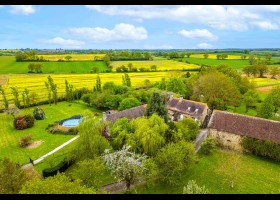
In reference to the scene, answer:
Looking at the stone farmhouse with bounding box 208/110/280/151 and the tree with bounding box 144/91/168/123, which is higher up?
the tree with bounding box 144/91/168/123

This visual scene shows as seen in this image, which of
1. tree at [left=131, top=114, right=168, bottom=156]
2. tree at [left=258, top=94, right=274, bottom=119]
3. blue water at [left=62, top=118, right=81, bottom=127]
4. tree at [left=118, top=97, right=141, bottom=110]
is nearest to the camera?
tree at [left=131, top=114, right=168, bottom=156]

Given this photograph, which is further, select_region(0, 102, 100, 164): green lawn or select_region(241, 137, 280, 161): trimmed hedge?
select_region(0, 102, 100, 164): green lawn

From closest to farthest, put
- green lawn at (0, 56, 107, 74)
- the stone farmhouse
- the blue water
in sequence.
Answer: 1. the stone farmhouse
2. the blue water
3. green lawn at (0, 56, 107, 74)

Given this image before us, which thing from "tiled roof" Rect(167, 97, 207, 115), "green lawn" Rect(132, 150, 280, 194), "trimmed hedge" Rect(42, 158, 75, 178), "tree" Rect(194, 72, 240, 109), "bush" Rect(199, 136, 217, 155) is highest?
"tree" Rect(194, 72, 240, 109)

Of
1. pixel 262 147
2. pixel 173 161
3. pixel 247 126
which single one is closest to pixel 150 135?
pixel 173 161

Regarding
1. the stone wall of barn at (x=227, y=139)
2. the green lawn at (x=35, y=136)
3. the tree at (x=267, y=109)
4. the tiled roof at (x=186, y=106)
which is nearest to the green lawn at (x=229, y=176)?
the stone wall of barn at (x=227, y=139)

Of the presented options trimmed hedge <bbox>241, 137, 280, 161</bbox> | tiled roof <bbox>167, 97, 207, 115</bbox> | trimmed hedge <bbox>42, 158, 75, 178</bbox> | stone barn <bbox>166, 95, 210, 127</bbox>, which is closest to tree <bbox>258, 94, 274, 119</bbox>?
stone barn <bbox>166, 95, 210, 127</bbox>

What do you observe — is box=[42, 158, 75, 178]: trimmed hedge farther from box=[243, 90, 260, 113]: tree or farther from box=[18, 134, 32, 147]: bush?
box=[243, 90, 260, 113]: tree
